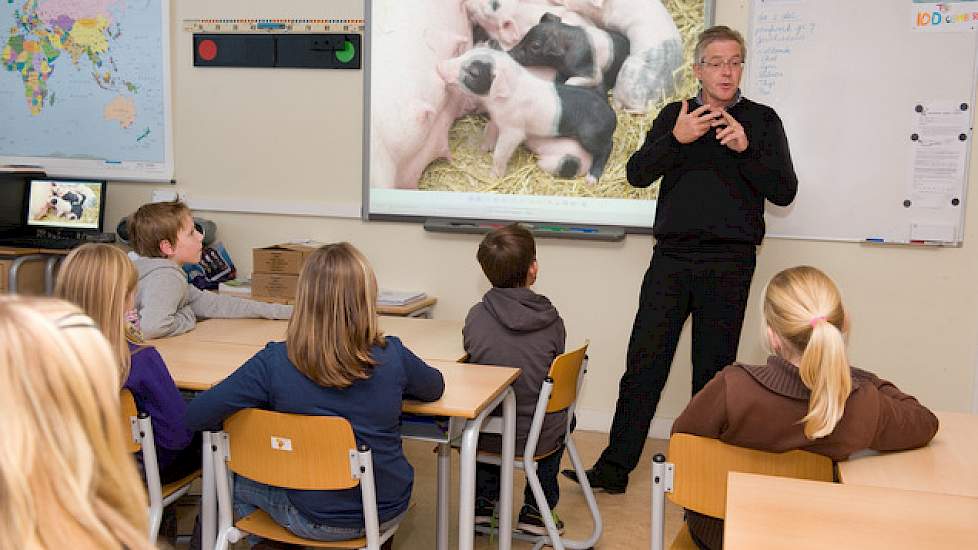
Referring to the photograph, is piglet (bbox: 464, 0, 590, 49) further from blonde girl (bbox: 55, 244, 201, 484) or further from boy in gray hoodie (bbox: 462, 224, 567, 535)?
blonde girl (bbox: 55, 244, 201, 484)

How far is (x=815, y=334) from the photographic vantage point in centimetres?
184

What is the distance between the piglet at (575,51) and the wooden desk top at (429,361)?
1.88 m

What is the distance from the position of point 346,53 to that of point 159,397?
2557 mm

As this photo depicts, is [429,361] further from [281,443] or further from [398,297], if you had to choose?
[398,297]

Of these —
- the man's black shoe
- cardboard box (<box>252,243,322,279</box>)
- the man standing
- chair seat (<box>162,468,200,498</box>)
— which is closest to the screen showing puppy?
cardboard box (<box>252,243,322,279</box>)

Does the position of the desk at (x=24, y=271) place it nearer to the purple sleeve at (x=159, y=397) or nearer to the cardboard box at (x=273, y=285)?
the cardboard box at (x=273, y=285)

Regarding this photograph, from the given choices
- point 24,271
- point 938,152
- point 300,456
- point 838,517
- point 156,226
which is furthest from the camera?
point 24,271

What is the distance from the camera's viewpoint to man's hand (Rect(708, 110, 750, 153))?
10.6 ft

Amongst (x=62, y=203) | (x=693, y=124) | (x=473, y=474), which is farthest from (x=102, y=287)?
(x=62, y=203)

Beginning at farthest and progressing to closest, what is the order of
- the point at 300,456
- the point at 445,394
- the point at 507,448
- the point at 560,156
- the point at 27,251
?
the point at 27,251, the point at 560,156, the point at 507,448, the point at 445,394, the point at 300,456

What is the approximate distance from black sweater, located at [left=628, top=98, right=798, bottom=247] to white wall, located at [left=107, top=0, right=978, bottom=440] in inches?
28.1

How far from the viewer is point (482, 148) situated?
14.1 ft

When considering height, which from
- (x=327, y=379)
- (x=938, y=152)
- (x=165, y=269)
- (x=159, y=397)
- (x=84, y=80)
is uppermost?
(x=84, y=80)

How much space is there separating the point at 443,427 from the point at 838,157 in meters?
2.42
